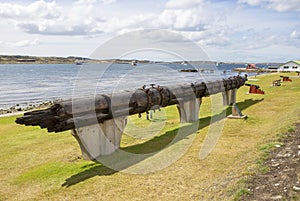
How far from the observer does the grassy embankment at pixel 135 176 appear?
754 cm

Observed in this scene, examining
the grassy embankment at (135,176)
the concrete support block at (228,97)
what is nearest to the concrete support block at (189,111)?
the grassy embankment at (135,176)

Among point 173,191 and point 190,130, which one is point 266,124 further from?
point 173,191

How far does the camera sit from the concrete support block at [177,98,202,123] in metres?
15.7

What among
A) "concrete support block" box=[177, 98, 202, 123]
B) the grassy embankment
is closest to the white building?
"concrete support block" box=[177, 98, 202, 123]

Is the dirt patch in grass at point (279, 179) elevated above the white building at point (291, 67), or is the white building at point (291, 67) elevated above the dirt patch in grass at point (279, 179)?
the white building at point (291, 67)

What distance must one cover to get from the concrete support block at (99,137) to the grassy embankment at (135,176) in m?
0.46

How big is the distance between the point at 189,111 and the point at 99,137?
22.7 ft

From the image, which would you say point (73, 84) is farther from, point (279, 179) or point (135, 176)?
point (279, 179)

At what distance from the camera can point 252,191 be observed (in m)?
6.71

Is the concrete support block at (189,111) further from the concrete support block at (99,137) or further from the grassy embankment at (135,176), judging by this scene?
the concrete support block at (99,137)

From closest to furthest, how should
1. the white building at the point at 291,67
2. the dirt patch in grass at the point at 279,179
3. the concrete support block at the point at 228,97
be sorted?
→ the dirt patch in grass at the point at 279,179, the concrete support block at the point at 228,97, the white building at the point at 291,67

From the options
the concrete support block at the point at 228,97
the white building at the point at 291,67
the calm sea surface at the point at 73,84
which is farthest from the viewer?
the white building at the point at 291,67

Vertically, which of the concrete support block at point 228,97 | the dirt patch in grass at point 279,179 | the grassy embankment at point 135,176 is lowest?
the grassy embankment at point 135,176

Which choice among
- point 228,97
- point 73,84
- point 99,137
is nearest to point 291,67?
→ point 73,84
